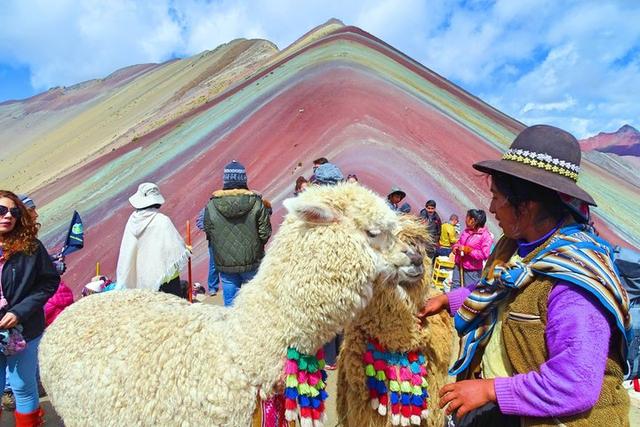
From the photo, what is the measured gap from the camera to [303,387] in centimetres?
183

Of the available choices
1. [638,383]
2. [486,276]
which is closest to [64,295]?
[486,276]

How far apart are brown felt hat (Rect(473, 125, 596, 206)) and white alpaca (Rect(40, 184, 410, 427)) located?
1.94 feet

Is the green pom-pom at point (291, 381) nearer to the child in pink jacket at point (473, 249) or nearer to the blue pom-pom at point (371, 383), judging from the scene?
the blue pom-pom at point (371, 383)

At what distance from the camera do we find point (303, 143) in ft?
37.5

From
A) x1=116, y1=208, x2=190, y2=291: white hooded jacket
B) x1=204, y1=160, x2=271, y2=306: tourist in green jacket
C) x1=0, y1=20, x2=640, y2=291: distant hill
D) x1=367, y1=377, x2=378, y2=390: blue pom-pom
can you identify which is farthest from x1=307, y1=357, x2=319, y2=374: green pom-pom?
x1=0, y1=20, x2=640, y2=291: distant hill

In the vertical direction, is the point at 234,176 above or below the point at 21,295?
above

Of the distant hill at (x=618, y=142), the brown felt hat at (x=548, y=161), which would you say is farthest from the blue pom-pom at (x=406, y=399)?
the distant hill at (x=618, y=142)

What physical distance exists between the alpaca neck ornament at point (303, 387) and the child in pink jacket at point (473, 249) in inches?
154

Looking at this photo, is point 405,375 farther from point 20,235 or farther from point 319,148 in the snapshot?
point 319,148

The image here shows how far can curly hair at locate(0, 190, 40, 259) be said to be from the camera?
2752 mm

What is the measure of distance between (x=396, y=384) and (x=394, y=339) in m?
0.22

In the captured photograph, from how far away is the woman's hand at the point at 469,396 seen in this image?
1433mm

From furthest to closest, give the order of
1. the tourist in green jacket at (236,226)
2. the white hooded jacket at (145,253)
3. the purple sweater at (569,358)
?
the tourist in green jacket at (236,226) < the white hooded jacket at (145,253) < the purple sweater at (569,358)

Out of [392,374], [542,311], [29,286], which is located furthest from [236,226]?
[542,311]
